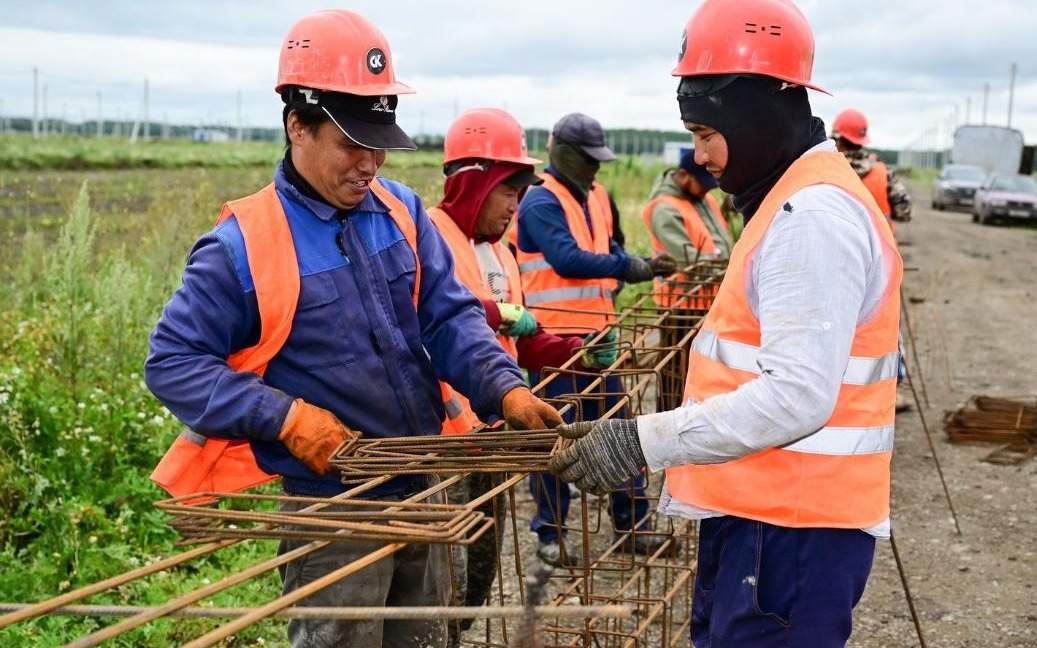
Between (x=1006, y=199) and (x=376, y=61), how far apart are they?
1123 inches

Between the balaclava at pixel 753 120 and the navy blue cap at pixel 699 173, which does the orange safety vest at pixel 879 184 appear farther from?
the balaclava at pixel 753 120

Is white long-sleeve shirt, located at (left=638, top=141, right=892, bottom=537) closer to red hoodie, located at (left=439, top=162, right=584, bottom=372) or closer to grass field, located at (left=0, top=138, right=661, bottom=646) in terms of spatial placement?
red hoodie, located at (left=439, top=162, right=584, bottom=372)

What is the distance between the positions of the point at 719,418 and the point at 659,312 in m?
2.69

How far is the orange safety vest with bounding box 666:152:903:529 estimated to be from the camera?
7.77ft

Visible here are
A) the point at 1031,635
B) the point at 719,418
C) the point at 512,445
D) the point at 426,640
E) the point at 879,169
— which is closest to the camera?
the point at 719,418

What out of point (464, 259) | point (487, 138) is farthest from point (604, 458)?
point (487, 138)

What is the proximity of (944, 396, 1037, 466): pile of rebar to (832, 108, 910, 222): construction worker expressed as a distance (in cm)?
186

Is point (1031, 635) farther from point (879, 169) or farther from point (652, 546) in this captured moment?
point (879, 169)

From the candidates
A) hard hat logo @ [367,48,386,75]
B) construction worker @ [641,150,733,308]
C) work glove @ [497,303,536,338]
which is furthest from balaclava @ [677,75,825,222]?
construction worker @ [641,150,733,308]

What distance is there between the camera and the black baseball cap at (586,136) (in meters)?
6.14

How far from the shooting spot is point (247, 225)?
9.50ft

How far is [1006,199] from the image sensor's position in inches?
1109

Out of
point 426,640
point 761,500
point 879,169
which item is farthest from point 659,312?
point 879,169

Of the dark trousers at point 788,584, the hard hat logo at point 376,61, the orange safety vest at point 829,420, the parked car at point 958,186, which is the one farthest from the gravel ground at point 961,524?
the parked car at point 958,186
